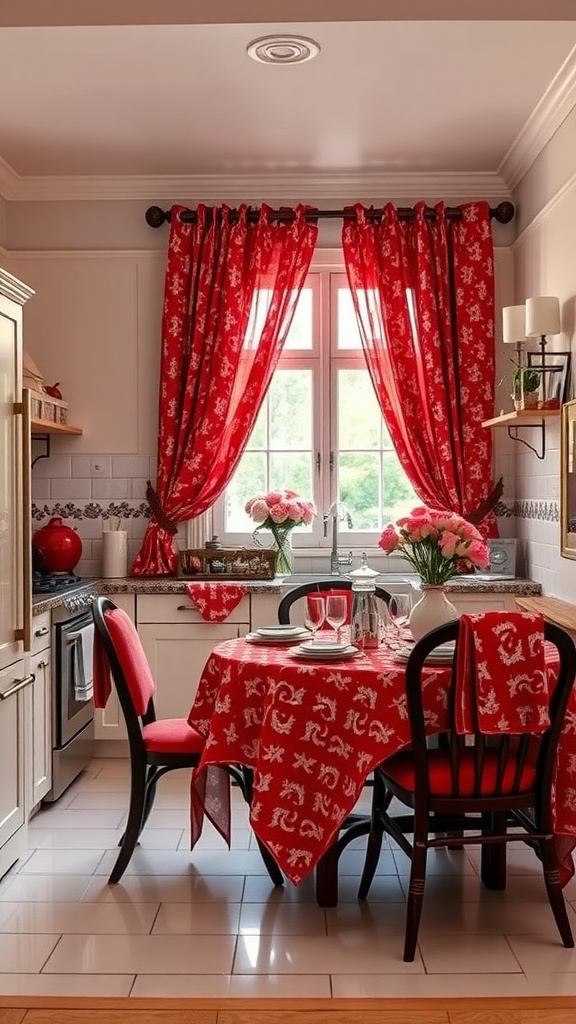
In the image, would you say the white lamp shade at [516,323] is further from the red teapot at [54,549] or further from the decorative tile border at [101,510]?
the red teapot at [54,549]

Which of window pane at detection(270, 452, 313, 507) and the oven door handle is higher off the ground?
window pane at detection(270, 452, 313, 507)

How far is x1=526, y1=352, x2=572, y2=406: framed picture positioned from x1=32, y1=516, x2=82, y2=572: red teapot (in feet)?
7.63

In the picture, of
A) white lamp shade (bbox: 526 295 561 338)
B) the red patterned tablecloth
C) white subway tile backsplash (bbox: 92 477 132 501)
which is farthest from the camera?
white subway tile backsplash (bbox: 92 477 132 501)

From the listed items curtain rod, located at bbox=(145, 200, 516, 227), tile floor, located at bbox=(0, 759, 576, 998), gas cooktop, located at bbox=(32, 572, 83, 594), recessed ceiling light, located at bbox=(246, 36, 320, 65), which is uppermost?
recessed ceiling light, located at bbox=(246, 36, 320, 65)

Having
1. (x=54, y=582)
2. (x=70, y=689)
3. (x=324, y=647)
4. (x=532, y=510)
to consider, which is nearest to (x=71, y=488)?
(x=54, y=582)

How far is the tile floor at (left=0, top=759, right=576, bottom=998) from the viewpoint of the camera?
2.79 metres

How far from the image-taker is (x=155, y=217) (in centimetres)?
545

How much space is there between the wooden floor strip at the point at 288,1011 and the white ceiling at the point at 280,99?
9.36ft

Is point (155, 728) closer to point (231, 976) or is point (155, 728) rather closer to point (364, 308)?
point (231, 976)

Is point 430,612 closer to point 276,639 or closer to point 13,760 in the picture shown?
point 276,639

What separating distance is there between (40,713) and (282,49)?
2.73 m

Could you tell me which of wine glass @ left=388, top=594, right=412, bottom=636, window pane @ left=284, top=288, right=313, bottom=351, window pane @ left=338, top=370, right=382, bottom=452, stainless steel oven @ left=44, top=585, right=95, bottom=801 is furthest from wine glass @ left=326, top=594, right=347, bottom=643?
window pane @ left=284, top=288, right=313, bottom=351

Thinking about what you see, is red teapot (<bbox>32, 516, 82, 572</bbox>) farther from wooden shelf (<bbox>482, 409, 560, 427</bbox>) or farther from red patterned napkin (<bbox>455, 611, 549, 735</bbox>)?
red patterned napkin (<bbox>455, 611, 549, 735</bbox>)

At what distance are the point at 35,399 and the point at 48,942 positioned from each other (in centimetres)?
255
